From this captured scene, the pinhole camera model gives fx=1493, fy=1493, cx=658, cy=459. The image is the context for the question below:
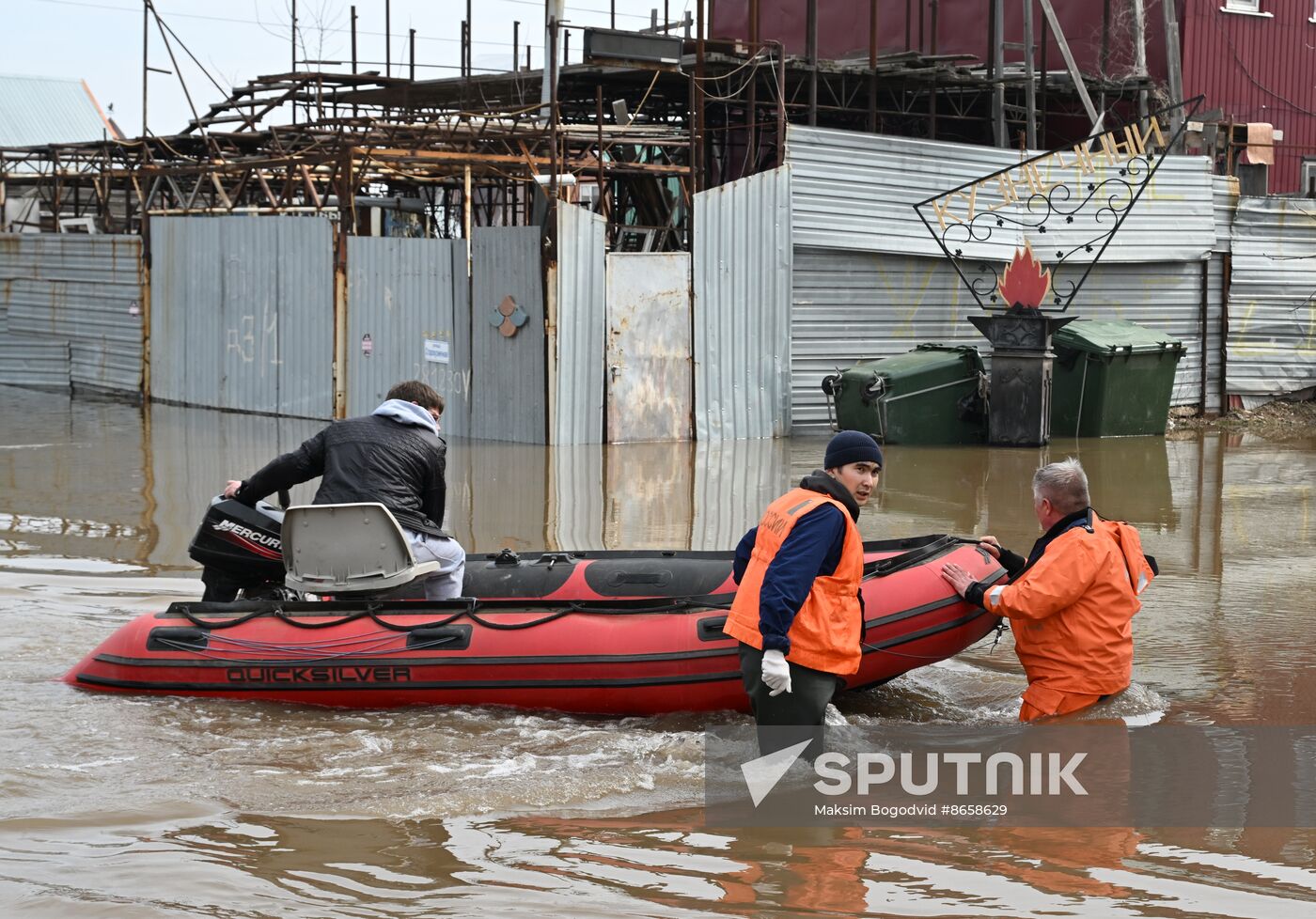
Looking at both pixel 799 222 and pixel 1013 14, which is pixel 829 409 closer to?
pixel 799 222

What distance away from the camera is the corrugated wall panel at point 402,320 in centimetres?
1672

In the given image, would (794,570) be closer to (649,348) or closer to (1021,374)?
(649,348)

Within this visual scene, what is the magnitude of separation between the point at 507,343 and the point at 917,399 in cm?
452

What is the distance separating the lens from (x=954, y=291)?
1858cm

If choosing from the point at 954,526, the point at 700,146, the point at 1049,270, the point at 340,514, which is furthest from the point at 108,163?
the point at 340,514

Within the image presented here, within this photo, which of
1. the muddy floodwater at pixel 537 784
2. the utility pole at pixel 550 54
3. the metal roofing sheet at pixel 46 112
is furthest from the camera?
the metal roofing sheet at pixel 46 112

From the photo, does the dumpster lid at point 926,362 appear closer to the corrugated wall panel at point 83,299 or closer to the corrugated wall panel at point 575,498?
the corrugated wall panel at point 575,498

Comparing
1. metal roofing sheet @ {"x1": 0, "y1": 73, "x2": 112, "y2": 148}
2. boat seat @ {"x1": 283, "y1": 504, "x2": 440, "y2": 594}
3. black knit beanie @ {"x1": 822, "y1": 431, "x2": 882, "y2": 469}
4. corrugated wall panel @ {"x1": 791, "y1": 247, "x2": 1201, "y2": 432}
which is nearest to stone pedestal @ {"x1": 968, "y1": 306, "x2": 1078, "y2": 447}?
corrugated wall panel @ {"x1": 791, "y1": 247, "x2": 1201, "y2": 432}

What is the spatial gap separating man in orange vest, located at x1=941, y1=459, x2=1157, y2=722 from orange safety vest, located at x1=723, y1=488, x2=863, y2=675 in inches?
37.8

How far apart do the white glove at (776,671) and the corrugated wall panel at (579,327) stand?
10.5 m

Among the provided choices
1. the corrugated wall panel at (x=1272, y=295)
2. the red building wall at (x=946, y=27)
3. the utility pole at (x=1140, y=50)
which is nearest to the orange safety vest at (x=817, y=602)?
the corrugated wall panel at (x=1272, y=295)

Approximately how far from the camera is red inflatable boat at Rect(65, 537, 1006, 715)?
6.91 m

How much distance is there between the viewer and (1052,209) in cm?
1852

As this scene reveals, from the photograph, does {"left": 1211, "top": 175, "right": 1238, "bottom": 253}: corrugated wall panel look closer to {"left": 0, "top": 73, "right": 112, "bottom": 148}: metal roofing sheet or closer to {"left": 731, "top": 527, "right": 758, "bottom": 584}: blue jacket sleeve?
{"left": 731, "top": 527, "right": 758, "bottom": 584}: blue jacket sleeve
